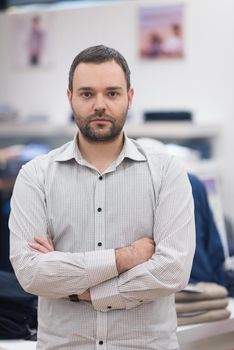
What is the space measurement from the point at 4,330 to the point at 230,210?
2562 millimetres

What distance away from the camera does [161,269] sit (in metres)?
2.59

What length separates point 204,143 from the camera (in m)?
5.51

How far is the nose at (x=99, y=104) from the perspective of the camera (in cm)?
261

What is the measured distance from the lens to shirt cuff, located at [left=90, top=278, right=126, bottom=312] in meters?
2.58

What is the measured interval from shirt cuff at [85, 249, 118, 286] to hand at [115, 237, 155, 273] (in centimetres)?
2

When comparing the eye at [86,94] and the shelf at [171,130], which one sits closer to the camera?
the eye at [86,94]

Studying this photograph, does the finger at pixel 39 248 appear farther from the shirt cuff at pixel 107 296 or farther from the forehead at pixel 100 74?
the forehead at pixel 100 74

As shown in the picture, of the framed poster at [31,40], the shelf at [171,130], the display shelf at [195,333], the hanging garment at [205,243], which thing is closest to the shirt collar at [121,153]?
the display shelf at [195,333]

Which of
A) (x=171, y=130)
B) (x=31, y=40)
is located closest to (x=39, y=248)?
(x=171, y=130)

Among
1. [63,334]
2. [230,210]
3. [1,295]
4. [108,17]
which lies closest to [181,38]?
[108,17]

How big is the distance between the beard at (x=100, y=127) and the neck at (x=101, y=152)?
58mm

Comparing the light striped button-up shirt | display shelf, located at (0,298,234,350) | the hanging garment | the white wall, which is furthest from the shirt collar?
the white wall

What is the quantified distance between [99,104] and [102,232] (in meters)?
0.41

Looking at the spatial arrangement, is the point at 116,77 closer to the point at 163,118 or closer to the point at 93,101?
the point at 93,101
